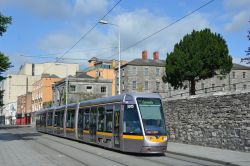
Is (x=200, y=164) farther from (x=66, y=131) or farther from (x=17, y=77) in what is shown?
(x=17, y=77)

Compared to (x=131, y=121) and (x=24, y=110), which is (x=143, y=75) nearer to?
(x=24, y=110)

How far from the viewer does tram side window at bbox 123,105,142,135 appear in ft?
56.2

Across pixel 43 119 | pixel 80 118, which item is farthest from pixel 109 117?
pixel 43 119

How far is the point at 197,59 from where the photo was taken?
178 feet

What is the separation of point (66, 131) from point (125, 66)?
4634cm

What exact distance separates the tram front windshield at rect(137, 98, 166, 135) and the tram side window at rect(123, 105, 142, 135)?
28 cm

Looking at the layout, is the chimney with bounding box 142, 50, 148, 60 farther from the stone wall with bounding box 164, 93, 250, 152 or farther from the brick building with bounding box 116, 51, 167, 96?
the stone wall with bounding box 164, 93, 250, 152

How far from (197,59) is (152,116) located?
124 feet

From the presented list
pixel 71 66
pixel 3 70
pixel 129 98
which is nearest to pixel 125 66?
pixel 71 66

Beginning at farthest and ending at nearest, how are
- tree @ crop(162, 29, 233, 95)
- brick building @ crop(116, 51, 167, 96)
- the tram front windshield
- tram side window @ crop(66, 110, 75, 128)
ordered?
1. brick building @ crop(116, 51, 167, 96)
2. tree @ crop(162, 29, 233, 95)
3. tram side window @ crop(66, 110, 75, 128)
4. the tram front windshield

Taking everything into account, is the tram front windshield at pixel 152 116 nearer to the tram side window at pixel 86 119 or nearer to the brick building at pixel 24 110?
the tram side window at pixel 86 119

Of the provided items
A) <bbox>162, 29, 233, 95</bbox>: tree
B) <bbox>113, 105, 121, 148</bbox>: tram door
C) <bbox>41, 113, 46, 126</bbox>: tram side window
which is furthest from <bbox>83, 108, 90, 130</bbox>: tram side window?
<bbox>162, 29, 233, 95</bbox>: tree

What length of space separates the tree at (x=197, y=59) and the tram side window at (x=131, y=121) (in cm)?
3624

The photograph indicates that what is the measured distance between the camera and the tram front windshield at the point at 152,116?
1709 centimetres
